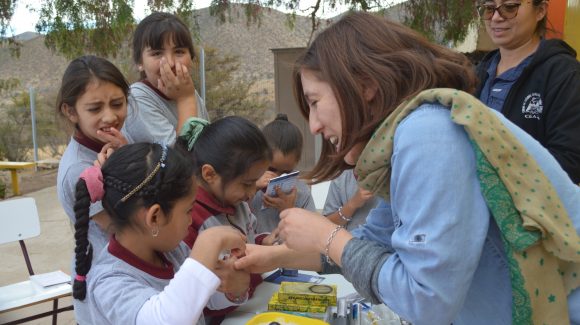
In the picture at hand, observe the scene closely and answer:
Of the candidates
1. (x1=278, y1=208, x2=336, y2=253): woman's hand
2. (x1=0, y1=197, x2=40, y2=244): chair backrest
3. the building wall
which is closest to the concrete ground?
(x1=0, y1=197, x2=40, y2=244): chair backrest

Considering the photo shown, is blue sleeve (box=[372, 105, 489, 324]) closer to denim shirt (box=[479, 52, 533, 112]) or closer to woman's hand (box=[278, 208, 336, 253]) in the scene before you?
woman's hand (box=[278, 208, 336, 253])

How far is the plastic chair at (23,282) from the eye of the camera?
114 inches

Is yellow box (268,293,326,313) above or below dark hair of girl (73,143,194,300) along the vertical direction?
below

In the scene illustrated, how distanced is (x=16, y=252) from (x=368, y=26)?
5.56 metres

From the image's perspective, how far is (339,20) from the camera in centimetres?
115

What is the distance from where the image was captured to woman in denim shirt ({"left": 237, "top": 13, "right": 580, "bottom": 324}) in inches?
34.1

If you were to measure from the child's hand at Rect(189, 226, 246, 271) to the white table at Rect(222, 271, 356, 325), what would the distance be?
0.36 m

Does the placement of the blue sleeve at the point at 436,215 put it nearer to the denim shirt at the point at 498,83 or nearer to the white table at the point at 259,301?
the white table at the point at 259,301

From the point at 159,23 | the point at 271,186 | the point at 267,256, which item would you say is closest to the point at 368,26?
the point at 267,256

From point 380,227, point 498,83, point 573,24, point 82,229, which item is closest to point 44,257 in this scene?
point 82,229

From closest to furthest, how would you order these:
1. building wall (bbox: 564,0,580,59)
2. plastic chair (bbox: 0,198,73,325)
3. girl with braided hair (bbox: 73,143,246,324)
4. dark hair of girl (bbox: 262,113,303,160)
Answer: girl with braided hair (bbox: 73,143,246,324) → dark hair of girl (bbox: 262,113,303,160) → plastic chair (bbox: 0,198,73,325) → building wall (bbox: 564,0,580,59)

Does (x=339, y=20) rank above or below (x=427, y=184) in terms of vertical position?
above

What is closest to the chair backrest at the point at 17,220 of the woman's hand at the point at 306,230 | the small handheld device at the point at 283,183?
the small handheld device at the point at 283,183

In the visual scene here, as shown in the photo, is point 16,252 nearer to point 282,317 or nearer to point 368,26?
point 282,317
